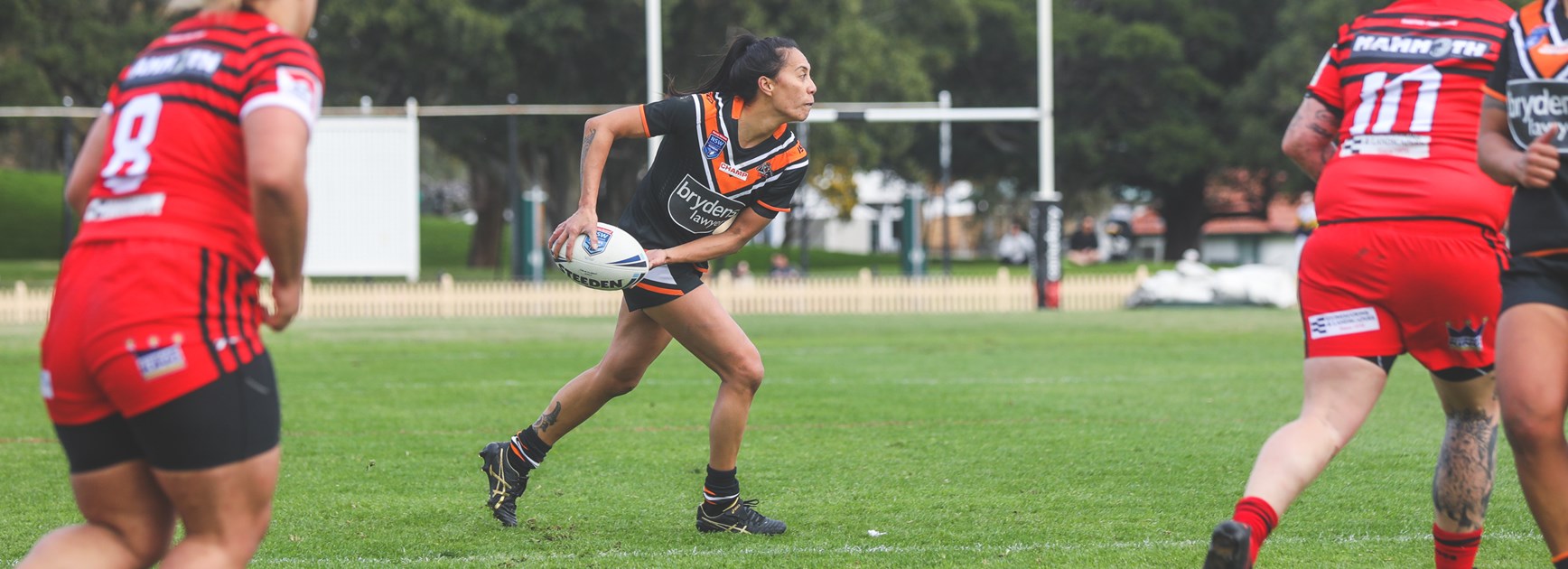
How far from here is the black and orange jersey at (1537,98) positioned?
360cm

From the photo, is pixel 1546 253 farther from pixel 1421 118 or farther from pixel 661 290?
pixel 661 290

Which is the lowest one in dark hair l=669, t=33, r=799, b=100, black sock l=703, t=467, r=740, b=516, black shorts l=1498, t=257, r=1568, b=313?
black sock l=703, t=467, r=740, b=516

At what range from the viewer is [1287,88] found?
42.2 metres

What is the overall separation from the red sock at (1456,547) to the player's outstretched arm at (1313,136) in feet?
3.84

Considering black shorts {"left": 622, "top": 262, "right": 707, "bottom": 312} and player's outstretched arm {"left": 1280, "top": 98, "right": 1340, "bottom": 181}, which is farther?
black shorts {"left": 622, "top": 262, "right": 707, "bottom": 312}

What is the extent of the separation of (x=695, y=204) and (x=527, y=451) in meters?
1.25

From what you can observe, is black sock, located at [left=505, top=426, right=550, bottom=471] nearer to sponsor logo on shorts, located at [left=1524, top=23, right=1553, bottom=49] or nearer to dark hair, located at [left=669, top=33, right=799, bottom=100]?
dark hair, located at [left=669, top=33, right=799, bottom=100]

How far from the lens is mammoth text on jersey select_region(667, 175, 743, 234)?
5785mm

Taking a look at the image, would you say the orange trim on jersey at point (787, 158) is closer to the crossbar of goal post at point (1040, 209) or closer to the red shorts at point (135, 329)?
the red shorts at point (135, 329)

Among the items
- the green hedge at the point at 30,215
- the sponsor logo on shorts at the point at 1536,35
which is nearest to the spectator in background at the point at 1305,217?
the sponsor logo on shorts at the point at 1536,35

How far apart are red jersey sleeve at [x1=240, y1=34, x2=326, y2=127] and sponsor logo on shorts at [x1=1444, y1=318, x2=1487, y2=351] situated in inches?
123

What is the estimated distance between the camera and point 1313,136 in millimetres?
4492

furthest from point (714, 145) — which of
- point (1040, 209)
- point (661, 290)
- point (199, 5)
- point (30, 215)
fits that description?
point (30, 215)

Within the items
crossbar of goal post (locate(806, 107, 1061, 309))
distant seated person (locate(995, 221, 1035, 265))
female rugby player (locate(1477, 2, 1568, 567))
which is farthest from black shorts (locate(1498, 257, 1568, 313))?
distant seated person (locate(995, 221, 1035, 265))
